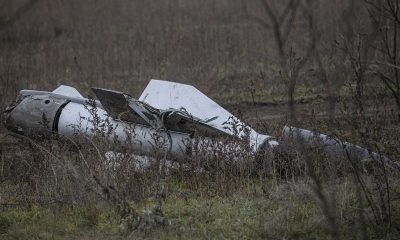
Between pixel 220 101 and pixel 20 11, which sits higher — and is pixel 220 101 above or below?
below

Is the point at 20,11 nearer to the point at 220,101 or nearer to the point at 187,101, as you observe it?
the point at 187,101

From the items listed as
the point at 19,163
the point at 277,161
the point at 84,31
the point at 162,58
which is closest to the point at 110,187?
the point at 277,161

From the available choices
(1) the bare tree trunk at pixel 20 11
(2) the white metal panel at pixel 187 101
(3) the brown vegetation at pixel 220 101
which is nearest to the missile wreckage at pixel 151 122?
(2) the white metal panel at pixel 187 101

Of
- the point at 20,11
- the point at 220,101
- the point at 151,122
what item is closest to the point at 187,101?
the point at 151,122

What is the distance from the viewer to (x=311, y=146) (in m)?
5.94

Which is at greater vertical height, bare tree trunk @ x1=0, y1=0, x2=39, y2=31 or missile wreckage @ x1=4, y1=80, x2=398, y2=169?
bare tree trunk @ x1=0, y1=0, x2=39, y2=31

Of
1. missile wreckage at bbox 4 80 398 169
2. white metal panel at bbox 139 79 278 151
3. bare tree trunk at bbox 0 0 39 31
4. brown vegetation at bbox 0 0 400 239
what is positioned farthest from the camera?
white metal panel at bbox 139 79 278 151

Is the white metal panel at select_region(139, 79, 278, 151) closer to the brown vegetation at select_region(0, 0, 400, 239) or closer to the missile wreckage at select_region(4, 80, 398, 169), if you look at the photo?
the missile wreckage at select_region(4, 80, 398, 169)

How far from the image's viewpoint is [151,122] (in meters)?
6.51

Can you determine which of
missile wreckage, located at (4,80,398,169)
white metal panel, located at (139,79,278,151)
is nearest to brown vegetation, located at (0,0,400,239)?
missile wreckage, located at (4,80,398,169)

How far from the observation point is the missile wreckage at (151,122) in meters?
6.13

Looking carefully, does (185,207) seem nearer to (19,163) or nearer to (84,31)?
(19,163)

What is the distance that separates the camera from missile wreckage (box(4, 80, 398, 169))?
613 centimetres

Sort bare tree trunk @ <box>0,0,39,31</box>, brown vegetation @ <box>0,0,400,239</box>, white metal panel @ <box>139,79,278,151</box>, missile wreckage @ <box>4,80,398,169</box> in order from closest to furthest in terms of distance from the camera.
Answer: bare tree trunk @ <box>0,0,39,31</box>, brown vegetation @ <box>0,0,400,239</box>, missile wreckage @ <box>4,80,398,169</box>, white metal panel @ <box>139,79,278,151</box>
